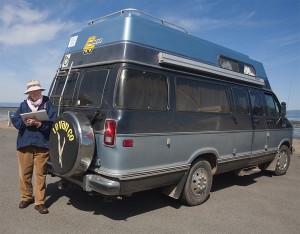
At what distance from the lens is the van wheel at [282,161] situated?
26.4ft

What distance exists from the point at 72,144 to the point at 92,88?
922 mm

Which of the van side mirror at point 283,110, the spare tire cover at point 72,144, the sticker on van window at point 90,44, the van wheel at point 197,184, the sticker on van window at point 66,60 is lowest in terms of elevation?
the van wheel at point 197,184

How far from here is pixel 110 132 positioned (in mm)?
4066

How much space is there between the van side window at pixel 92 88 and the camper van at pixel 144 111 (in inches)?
0.7

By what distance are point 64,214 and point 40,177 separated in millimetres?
657

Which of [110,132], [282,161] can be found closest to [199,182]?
[110,132]

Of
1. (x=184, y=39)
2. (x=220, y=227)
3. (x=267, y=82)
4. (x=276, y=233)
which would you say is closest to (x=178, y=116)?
(x=184, y=39)

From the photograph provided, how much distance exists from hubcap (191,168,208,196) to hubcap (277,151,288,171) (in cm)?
343

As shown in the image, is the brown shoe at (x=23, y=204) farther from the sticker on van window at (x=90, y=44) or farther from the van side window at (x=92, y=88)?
the sticker on van window at (x=90, y=44)

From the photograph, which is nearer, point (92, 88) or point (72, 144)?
point (72, 144)

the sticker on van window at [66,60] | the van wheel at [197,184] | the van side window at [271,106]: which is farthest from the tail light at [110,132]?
the van side window at [271,106]

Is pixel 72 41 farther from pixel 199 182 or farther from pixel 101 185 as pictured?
pixel 199 182

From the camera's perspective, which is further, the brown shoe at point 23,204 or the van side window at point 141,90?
the brown shoe at point 23,204

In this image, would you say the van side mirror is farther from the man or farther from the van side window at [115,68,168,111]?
the man
